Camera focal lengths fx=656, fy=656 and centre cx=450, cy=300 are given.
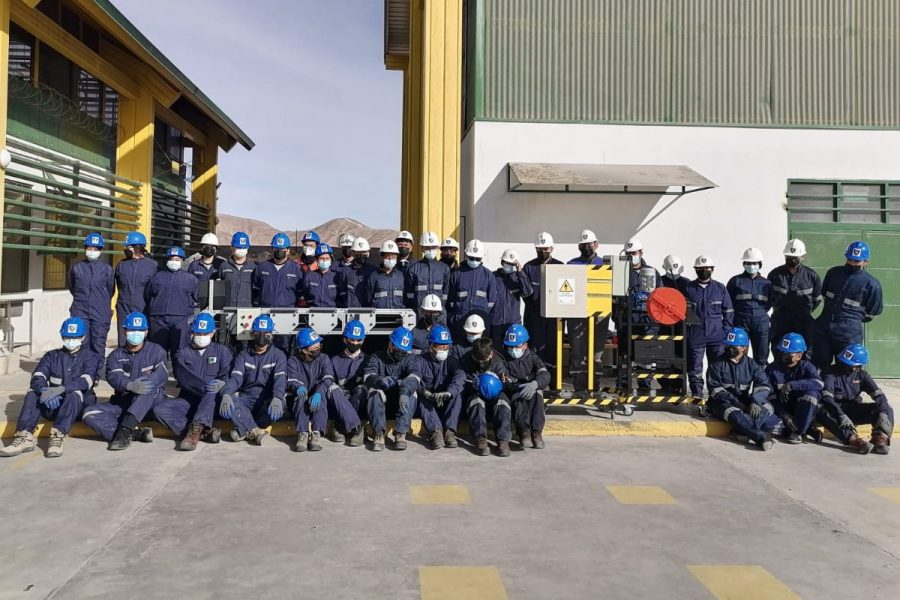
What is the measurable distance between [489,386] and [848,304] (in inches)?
201

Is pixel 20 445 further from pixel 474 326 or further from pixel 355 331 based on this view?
pixel 474 326

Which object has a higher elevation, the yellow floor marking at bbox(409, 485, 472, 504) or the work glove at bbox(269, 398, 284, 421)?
the work glove at bbox(269, 398, 284, 421)

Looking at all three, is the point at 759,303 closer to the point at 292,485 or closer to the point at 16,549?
the point at 292,485

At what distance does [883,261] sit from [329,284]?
9.90m

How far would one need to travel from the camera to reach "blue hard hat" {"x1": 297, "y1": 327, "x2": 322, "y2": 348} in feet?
23.3

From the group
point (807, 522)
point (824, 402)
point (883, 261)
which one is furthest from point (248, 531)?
point (883, 261)

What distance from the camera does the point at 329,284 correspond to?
9.07m

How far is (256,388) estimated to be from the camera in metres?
7.00

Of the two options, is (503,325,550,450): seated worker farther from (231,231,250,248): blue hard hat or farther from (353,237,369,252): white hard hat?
(231,231,250,248): blue hard hat

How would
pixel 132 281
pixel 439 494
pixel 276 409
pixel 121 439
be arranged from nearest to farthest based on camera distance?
1. pixel 439 494
2. pixel 121 439
3. pixel 276 409
4. pixel 132 281

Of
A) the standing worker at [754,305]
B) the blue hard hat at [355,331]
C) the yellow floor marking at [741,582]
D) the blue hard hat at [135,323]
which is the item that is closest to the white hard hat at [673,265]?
the standing worker at [754,305]

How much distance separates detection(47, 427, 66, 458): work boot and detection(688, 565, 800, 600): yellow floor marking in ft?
18.0

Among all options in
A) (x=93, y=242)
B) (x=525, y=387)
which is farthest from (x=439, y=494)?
(x=93, y=242)

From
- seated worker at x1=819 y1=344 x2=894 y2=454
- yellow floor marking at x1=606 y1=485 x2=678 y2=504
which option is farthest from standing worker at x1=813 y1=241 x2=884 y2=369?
yellow floor marking at x1=606 y1=485 x2=678 y2=504
